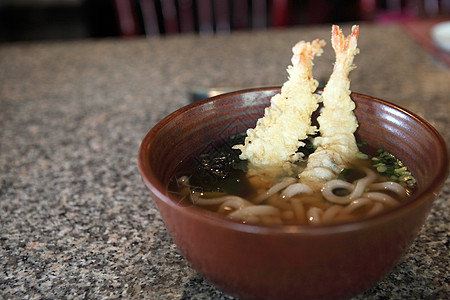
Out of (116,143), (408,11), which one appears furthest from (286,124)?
(408,11)

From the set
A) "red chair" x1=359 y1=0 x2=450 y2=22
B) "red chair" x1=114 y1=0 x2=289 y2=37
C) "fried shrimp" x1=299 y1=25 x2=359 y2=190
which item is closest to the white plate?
"fried shrimp" x1=299 y1=25 x2=359 y2=190

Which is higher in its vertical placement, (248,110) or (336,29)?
(336,29)

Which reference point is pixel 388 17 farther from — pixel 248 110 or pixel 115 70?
pixel 248 110

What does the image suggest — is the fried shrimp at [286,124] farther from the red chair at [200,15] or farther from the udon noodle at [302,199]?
the red chair at [200,15]

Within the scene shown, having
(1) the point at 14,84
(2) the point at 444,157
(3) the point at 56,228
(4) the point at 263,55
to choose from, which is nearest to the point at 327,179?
(2) the point at 444,157

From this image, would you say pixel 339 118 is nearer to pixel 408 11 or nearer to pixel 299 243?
pixel 299 243

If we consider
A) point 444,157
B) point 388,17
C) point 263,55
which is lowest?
point 388,17
